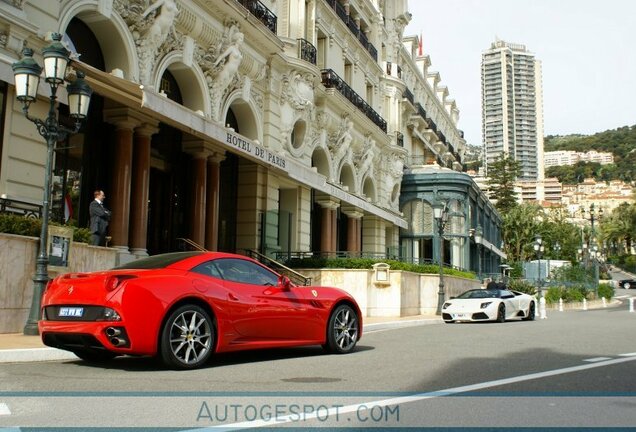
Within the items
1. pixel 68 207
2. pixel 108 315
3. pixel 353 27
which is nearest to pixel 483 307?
pixel 68 207

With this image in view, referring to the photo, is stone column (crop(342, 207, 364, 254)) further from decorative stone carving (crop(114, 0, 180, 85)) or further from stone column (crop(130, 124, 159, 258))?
decorative stone carving (crop(114, 0, 180, 85))

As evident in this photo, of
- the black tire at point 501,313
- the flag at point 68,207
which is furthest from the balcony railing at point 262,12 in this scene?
the black tire at point 501,313

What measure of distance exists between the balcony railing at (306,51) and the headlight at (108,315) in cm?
1925

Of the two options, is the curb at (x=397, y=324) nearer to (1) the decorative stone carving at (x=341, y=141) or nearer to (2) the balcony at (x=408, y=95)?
(1) the decorative stone carving at (x=341, y=141)

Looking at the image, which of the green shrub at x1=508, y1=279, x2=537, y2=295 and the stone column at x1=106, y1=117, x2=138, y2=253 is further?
the green shrub at x1=508, y1=279, x2=537, y2=295

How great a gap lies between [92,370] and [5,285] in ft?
13.5

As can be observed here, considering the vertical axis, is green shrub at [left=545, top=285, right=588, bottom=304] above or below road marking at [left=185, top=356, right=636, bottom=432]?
above

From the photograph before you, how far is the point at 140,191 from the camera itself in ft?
55.4

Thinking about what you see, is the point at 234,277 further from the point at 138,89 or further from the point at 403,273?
the point at 403,273

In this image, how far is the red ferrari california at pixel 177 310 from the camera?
22.5 ft

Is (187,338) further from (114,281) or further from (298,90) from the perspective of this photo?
(298,90)

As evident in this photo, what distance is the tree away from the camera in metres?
86.4

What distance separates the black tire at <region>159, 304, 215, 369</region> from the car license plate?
0.90 meters

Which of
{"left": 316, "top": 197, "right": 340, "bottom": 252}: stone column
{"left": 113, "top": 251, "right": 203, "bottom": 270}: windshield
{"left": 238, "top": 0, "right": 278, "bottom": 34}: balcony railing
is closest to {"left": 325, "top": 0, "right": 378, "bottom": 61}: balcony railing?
{"left": 238, "top": 0, "right": 278, "bottom": 34}: balcony railing
